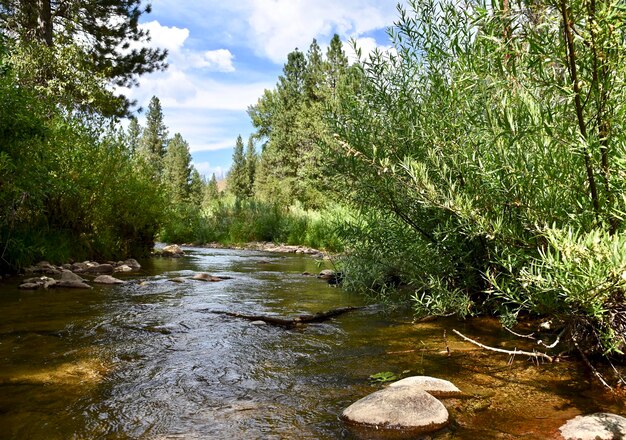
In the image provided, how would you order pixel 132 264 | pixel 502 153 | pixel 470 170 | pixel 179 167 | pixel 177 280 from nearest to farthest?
pixel 502 153
pixel 470 170
pixel 177 280
pixel 132 264
pixel 179 167

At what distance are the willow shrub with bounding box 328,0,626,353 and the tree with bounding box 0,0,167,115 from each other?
13128 millimetres

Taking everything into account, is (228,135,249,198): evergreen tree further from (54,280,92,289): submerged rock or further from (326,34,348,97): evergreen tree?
(54,280,92,289): submerged rock

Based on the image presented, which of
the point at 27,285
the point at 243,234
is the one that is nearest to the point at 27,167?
the point at 27,285

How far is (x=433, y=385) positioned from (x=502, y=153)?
190cm

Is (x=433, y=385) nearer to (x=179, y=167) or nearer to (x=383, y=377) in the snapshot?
(x=383, y=377)

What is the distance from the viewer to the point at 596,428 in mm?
2934

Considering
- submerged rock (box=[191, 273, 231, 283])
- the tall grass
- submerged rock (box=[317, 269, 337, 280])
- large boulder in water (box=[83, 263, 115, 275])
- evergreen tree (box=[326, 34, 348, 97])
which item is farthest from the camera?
evergreen tree (box=[326, 34, 348, 97])

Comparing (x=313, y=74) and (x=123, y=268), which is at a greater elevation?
(x=313, y=74)

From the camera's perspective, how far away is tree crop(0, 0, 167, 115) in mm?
15516

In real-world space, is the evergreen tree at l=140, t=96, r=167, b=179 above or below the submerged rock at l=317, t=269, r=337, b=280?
above

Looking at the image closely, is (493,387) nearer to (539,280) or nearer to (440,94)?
(539,280)

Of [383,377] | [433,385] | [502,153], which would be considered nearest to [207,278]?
[383,377]

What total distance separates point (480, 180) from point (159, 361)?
3.56 metres

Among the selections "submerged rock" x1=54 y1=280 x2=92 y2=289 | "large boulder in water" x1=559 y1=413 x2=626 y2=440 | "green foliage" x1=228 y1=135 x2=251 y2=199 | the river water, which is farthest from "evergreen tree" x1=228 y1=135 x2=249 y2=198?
"large boulder in water" x1=559 y1=413 x2=626 y2=440
